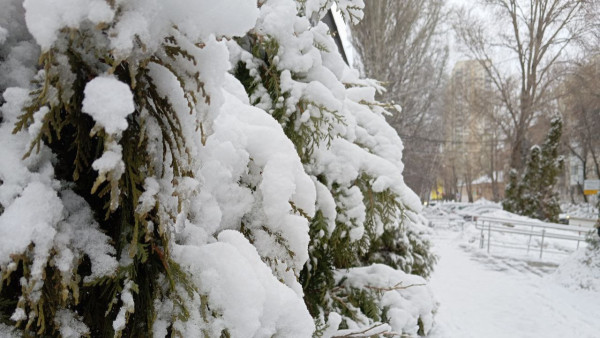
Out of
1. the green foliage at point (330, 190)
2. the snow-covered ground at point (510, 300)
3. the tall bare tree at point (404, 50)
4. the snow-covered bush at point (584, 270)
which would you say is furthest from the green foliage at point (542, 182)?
the green foliage at point (330, 190)

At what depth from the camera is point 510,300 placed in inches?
296

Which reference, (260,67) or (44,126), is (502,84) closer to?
(260,67)

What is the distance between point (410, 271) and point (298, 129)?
3.04 m

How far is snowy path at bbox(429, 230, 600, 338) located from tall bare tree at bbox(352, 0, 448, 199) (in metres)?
4.73

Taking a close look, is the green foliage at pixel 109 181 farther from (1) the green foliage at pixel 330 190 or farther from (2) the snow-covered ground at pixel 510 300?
(2) the snow-covered ground at pixel 510 300

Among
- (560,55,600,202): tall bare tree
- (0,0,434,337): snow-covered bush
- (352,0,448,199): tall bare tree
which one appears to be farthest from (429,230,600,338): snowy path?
(560,55,600,202): tall bare tree

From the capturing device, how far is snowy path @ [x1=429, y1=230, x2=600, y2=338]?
5883 mm

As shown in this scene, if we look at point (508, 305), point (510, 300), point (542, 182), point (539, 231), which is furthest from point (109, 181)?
point (542, 182)

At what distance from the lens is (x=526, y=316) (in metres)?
6.63

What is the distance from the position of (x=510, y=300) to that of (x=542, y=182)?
48.9 feet

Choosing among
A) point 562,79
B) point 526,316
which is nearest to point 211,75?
point 526,316

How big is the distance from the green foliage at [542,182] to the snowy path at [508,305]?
10905 mm

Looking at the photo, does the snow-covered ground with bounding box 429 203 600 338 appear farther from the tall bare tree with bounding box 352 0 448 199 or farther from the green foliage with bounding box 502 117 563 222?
the green foliage with bounding box 502 117 563 222

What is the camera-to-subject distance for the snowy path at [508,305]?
19.3 ft
